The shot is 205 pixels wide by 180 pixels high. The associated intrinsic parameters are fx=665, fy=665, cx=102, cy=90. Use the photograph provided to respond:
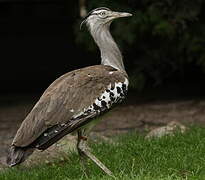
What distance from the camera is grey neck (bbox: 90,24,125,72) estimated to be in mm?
5750

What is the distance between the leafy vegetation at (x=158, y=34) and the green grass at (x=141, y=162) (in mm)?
2935

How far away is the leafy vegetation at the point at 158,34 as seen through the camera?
9.66 m

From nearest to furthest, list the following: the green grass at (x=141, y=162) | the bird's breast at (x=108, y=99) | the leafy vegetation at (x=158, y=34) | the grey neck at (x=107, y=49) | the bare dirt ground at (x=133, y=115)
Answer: the bird's breast at (x=108, y=99), the green grass at (x=141, y=162), the grey neck at (x=107, y=49), the bare dirt ground at (x=133, y=115), the leafy vegetation at (x=158, y=34)

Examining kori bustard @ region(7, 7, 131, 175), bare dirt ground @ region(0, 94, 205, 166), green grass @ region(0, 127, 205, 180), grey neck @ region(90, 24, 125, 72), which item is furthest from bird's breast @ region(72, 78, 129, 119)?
bare dirt ground @ region(0, 94, 205, 166)

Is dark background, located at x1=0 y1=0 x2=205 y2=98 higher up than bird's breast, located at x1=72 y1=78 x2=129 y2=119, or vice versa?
bird's breast, located at x1=72 y1=78 x2=129 y2=119

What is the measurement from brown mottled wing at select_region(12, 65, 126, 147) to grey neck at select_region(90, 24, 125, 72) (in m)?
0.26

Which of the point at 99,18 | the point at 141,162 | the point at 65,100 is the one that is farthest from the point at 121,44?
the point at 65,100

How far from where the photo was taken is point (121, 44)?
9.84 meters

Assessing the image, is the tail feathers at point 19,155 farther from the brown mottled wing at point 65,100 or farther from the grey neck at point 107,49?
the grey neck at point 107,49

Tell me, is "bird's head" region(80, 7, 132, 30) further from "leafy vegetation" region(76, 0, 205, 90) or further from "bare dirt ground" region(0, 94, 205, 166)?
"leafy vegetation" region(76, 0, 205, 90)

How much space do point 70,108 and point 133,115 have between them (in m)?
4.48

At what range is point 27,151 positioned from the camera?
494cm

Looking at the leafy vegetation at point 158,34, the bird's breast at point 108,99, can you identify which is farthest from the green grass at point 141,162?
the leafy vegetation at point 158,34

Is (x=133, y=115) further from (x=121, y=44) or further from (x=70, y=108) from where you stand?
(x=70, y=108)
